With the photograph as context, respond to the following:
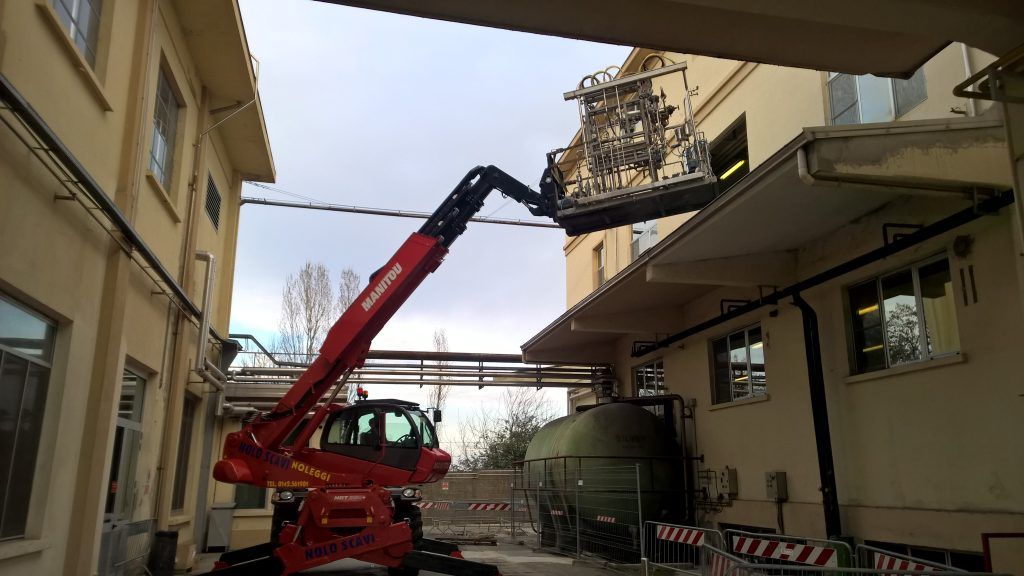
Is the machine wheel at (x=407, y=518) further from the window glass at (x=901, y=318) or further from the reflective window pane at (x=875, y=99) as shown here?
the reflective window pane at (x=875, y=99)

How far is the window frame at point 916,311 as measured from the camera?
799 cm

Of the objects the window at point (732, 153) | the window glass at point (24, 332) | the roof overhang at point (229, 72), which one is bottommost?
the window glass at point (24, 332)

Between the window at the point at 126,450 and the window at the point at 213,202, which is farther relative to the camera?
the window at the point at 213,202

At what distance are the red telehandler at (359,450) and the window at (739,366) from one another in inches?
182

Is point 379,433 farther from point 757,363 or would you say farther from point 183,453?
point 757,363

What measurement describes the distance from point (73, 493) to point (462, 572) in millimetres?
4477

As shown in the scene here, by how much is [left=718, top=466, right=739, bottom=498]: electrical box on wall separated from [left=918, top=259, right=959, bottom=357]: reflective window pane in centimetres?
442

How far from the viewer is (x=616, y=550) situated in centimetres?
1222

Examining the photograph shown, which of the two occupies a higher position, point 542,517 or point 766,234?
point 766,234

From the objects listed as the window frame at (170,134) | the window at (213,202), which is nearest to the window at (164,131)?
the window frame at (170,134)

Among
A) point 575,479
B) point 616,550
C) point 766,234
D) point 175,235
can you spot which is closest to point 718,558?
point 766,234

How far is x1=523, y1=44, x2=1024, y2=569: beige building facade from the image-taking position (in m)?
7.02

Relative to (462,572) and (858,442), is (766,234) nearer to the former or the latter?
(858,442)

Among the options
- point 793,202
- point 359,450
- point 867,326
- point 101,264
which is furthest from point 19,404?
point 867,326
